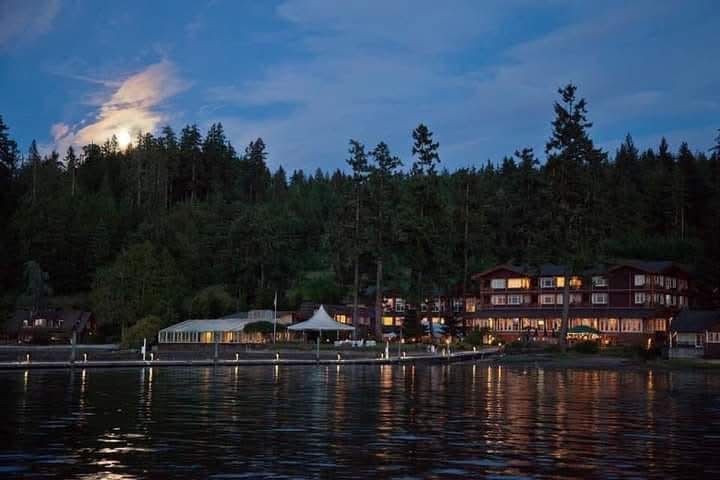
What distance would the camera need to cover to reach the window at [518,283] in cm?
11994

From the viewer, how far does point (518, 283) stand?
120688 mm

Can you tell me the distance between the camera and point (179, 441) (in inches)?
820

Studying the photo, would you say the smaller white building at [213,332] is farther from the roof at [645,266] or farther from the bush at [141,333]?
the roof at [645,266]

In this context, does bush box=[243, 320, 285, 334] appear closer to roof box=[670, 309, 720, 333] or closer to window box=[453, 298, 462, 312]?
roof box=[670, 309, 720, 333]

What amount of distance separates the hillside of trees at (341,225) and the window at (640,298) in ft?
25.1

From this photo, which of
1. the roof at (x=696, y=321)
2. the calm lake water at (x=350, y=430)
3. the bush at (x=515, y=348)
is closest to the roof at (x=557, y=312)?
the roof at (x=696, y=321)

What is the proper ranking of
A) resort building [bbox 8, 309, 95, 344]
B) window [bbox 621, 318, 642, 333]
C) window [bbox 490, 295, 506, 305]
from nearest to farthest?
window [bbox 621, 318, 642, 333]
resort building [bbox 8, 309, 95, 344]
window [bbox 490, 295, 506, 305]

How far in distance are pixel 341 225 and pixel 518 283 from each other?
3335 centimetres

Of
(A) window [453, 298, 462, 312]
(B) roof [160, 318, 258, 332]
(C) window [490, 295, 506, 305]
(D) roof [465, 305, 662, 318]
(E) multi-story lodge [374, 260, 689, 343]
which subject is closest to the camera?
(B) roof [160, 318, 258, 332]

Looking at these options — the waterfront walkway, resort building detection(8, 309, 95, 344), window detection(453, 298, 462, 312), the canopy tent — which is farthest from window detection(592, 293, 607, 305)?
resort building detection(8, 309, 95, 344)

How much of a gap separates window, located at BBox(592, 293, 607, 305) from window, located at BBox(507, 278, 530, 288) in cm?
1015

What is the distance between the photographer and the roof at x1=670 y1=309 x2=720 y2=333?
277 ft

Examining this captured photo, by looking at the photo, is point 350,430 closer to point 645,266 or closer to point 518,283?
point 645,266

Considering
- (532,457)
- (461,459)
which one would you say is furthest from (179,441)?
(532,457)
